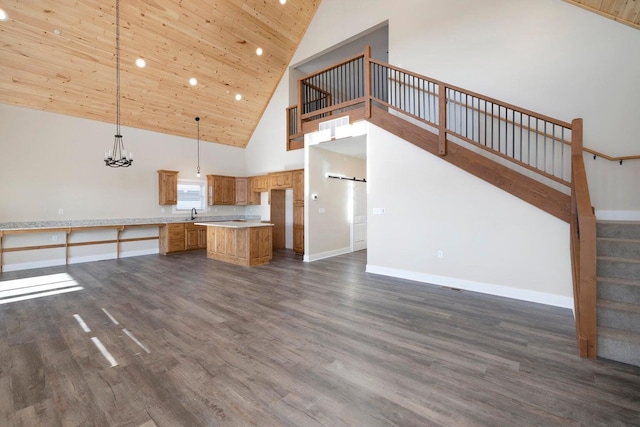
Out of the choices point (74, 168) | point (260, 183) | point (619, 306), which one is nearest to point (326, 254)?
point (260, 183)

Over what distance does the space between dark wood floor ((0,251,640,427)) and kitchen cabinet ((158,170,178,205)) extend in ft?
13.7

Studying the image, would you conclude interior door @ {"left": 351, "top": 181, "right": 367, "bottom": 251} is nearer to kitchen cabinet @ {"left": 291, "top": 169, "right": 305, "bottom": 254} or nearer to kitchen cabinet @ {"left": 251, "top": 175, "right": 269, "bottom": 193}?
kitchen cabinet @ {"left": 291, "top": 169, "right": 305, "bottom": 254}

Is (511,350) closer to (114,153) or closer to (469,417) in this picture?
(469,417)

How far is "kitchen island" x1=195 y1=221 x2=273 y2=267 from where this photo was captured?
6109 millimetres

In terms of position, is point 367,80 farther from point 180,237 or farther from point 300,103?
point 180,237

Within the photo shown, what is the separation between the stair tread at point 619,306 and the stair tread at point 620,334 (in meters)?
0.19

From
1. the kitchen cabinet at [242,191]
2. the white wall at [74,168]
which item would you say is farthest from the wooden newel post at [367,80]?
the white wall at [74,168]

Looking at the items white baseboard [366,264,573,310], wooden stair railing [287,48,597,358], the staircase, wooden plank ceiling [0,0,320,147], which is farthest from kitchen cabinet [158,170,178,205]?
the staircase

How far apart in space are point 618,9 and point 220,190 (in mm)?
9299

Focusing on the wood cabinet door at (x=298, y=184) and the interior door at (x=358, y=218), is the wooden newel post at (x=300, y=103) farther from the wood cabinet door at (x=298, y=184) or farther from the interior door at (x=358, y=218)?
the interior door at (x=358, y=218)

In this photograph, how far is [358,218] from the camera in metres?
7.97

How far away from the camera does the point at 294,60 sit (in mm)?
7969

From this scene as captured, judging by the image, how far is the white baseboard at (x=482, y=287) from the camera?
3.62 meters

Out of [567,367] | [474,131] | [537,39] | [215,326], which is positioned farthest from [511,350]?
[537,39]
